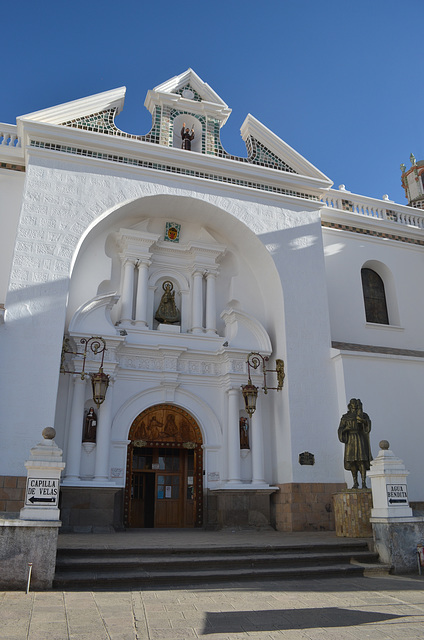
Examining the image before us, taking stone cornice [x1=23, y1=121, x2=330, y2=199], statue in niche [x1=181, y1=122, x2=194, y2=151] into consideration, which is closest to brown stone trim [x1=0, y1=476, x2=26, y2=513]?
stone cornice [x1=23, y1=121, x2=330, y2=199]

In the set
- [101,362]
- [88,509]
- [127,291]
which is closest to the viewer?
[88,509]

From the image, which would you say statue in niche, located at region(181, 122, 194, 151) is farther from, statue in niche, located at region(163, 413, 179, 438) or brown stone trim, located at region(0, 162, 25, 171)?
statue in niche, located at region(163, 413, 179, 438)

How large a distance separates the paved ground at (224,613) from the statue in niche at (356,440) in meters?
2.94

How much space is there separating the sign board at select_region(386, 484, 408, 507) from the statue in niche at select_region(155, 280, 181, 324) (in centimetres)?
630

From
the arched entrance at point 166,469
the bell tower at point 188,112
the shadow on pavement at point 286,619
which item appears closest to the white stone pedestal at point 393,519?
the shadow on pavement at point 286,619

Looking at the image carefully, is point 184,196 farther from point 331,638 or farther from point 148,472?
point 331,638

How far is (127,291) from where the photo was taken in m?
12.0

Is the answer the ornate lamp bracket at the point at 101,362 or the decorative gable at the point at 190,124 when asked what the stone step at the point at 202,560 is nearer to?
the ornate lamp bracket at the point at 101,362

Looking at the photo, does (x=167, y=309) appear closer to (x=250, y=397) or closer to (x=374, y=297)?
(x=250, y=397)

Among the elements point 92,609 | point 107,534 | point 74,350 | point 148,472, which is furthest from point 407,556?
point 74,350

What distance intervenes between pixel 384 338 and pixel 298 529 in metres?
5.55

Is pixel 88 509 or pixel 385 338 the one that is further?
pixel 385 338

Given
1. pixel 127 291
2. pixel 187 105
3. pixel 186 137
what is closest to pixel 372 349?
pixel 127 291

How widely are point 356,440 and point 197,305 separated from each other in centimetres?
489
